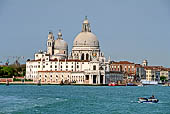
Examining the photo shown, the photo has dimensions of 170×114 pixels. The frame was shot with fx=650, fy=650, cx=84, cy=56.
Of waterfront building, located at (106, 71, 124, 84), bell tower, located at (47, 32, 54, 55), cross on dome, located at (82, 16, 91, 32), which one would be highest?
cross on dome, located at (82, 16, 91, 32)

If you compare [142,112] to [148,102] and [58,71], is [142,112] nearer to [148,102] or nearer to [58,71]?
[148,102]

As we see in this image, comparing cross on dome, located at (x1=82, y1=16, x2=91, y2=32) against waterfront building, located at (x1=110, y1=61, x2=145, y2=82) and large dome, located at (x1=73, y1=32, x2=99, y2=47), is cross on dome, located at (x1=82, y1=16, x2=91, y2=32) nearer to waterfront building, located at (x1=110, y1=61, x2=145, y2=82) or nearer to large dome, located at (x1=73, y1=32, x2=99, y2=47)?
large dome, located at (x1=73, y1=32, x2=99, y2=47)

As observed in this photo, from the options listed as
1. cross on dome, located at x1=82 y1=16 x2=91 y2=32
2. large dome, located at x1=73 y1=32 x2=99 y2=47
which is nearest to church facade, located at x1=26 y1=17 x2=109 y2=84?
large dome, located at x1=73 y1=32 x2=99 y2=47

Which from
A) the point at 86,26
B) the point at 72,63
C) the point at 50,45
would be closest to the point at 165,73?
the point at 86,26

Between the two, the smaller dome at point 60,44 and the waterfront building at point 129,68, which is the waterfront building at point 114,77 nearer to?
the waterfront building at point 129,68

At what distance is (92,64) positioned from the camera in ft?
425

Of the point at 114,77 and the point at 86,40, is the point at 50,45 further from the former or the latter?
the point at 114,77

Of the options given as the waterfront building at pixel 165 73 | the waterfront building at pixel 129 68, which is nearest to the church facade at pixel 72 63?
the waterfront building at pixel 129 68

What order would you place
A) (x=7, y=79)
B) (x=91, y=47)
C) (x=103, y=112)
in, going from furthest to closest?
(x=91, y=47), (x=7, y=79), (x=103, y=112)

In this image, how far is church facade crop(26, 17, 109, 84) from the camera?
12938cm

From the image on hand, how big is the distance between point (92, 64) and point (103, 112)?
80.8m

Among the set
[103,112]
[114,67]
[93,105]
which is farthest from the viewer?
[114,67]

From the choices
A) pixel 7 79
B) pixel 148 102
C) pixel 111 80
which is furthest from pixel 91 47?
pixel 148 102

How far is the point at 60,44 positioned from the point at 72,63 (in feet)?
42.2
